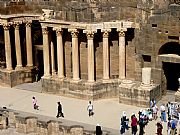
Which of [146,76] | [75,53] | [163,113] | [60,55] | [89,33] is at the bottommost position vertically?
[163,113]

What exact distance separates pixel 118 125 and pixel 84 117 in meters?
2.75

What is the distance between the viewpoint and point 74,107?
3484 cm

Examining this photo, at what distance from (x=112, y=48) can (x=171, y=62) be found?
15.1 feet

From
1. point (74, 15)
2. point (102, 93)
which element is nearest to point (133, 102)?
point (102, 93)

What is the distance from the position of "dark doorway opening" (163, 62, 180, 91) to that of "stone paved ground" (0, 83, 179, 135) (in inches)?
37.5

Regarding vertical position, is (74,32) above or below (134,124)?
above

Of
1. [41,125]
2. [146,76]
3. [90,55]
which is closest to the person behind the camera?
[41,125]

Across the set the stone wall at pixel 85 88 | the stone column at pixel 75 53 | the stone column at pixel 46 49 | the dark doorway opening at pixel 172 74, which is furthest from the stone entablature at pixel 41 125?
the dark doorway opening at pixel 172 74

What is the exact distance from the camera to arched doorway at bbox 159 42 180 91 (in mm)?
35000

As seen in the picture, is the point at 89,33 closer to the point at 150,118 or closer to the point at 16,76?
the point at 150,118

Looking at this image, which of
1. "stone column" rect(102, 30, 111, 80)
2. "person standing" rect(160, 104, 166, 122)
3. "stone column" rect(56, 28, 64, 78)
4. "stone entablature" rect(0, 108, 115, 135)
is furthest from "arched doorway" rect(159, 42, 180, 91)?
"stone entablature" rect(0, 108, 115, 135)

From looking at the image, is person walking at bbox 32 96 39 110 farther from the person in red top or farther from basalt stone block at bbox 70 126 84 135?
the person in red top

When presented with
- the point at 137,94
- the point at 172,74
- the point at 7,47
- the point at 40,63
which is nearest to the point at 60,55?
the point at 7,47

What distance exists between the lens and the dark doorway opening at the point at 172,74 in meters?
36.5
